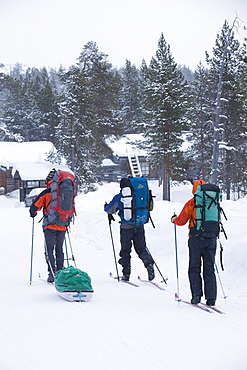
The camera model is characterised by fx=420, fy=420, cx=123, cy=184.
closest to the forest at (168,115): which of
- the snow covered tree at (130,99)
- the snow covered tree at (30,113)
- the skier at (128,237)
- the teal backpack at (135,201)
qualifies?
the teal backpack at (135,201)

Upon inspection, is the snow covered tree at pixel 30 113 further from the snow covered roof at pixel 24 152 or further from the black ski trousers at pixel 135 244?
the black ski trousers at pixel 135 244

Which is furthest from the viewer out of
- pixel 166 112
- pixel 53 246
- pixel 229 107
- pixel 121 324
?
pixel 229 107

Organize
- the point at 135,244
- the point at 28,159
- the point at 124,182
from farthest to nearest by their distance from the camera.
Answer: the point at 28,159 < the point at 135,244 < the point at 124,182

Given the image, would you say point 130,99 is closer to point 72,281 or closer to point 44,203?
point 44,203

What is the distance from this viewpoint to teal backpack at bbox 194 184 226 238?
6.18 meters

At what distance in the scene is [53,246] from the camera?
25.1 feet

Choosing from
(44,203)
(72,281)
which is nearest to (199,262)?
(72,281)

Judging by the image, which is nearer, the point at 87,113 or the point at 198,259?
the point at 198,259

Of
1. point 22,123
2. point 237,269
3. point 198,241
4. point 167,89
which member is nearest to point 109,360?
point 198,241

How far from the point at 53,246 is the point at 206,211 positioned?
2981mm

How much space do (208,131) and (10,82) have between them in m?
16.9

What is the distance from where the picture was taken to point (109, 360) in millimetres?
3959

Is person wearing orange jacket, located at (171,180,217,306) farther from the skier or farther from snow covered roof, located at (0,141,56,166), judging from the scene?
snow covered roof, located at (0,141,56,166)

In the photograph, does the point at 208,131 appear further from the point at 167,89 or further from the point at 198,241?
the point at 198,241
